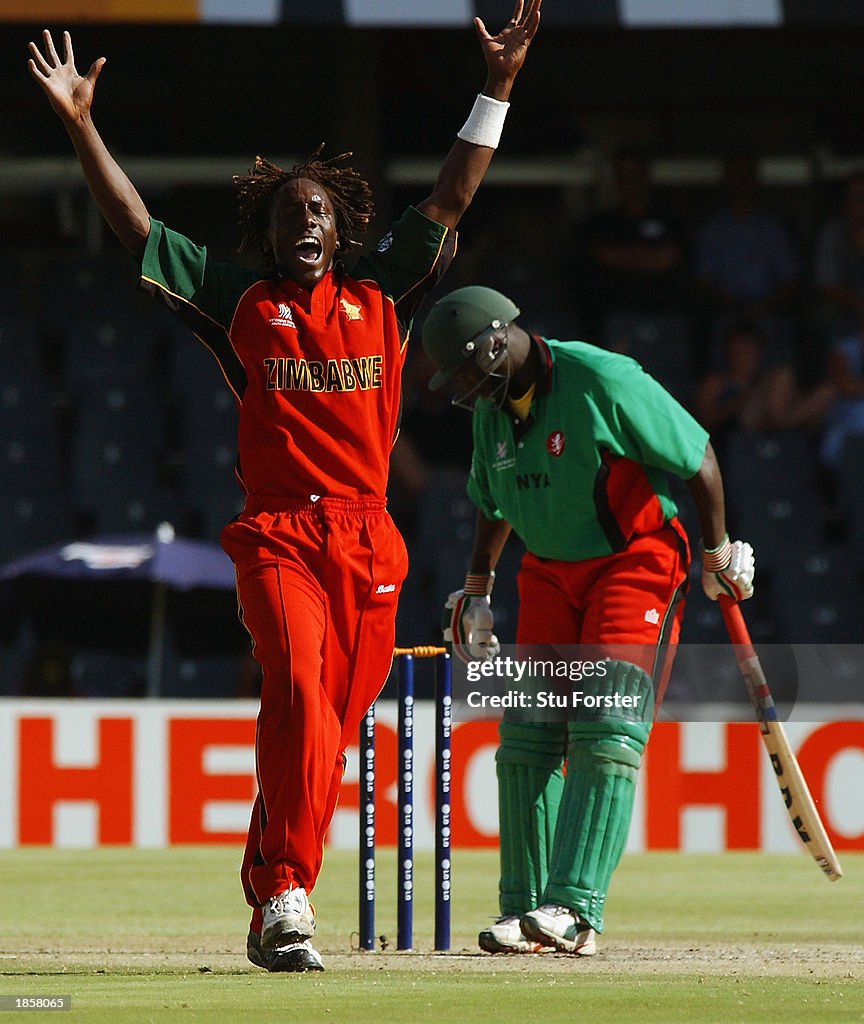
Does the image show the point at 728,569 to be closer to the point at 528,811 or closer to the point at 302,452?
the point at 528,811

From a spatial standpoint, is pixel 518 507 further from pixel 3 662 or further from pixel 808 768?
pixel 3 662

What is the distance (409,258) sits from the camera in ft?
18.9

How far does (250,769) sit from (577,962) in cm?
531

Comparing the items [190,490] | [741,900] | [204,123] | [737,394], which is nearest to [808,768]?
[741,900]

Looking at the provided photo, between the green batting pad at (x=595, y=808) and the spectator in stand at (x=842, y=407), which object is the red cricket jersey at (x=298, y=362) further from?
the spectator in stand at (x=842, y=407)

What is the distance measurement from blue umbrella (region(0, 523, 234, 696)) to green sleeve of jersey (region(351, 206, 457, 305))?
7932 mm

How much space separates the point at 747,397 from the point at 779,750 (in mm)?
8791

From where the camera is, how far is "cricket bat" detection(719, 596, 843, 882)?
651cm

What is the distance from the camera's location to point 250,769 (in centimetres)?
1100

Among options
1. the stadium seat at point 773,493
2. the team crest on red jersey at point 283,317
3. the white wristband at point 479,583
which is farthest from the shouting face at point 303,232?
the stadium seat at point 773,493

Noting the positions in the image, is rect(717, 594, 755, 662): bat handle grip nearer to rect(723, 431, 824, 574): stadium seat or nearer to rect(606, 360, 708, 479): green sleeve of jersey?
rect(606, 360, 708, 479): green sleeve of jersey

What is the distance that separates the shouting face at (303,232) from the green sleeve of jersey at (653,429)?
96 cm

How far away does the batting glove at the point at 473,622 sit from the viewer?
21.9 ft

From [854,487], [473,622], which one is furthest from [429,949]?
[854,487]
